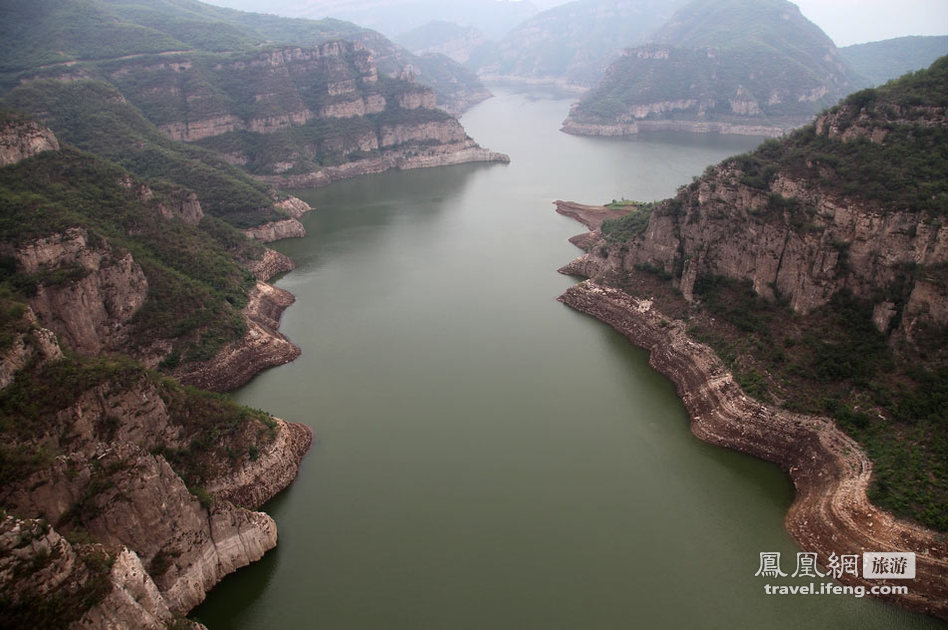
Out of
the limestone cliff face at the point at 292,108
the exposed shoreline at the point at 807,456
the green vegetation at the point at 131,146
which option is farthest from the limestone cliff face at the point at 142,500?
the limestone cliff face at the point at 292,108

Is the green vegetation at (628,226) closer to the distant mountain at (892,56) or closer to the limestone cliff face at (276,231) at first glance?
the limestone cliff face at (276,231)

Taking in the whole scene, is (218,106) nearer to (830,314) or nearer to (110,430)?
(110,430)

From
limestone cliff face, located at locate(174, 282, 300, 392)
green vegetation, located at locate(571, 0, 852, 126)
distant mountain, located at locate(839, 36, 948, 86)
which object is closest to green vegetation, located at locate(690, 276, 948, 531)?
limestone cliff face, located at locate(174, 282, 300, 392)

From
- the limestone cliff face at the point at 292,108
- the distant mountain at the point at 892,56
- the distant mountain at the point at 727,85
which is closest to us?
the limestone cliff face at the point at 292,108

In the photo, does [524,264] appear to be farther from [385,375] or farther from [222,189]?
[222,189]

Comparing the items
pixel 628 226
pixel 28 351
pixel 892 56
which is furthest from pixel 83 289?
pixel 892 56

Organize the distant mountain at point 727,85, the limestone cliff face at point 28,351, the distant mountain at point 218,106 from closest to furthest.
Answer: the limestone cliff face at point 28,351 → the distant mountain at point 218,106 → the distant mountain at point 727,85
